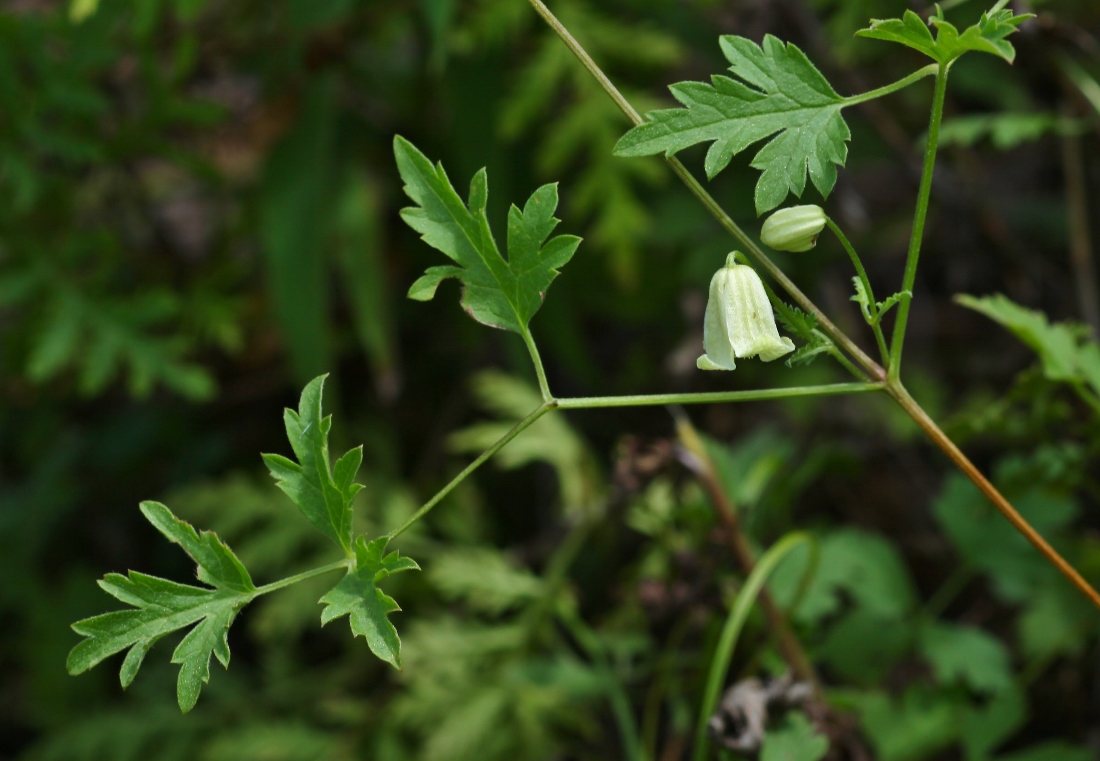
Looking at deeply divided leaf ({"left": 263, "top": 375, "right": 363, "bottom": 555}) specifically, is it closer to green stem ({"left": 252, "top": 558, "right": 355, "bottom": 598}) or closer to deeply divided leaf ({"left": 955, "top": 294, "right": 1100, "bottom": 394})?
green stem ({"left": 252, "top": 558, "right": 355, "bottom": 598})

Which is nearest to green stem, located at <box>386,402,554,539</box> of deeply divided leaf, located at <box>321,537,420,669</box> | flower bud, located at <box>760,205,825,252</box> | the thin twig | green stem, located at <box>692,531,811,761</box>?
deeply divided leaf, located at <box>321,537,420,669</box>

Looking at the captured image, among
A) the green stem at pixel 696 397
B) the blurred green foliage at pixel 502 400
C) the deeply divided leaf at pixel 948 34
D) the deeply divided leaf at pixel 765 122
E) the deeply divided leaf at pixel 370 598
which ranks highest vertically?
the deeply divided leaf at pixel 948 34

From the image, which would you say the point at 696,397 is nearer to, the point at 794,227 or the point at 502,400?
the point at 794,227

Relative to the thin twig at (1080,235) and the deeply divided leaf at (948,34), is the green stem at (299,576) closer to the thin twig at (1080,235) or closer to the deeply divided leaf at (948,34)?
the deeply divided leaf at (948,34)

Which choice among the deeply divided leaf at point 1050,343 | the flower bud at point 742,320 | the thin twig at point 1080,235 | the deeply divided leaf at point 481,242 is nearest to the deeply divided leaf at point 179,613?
the deeply divided leaf at point 481,242

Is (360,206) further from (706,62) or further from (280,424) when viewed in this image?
(706,62)

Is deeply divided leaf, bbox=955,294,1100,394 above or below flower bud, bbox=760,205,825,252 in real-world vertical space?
below

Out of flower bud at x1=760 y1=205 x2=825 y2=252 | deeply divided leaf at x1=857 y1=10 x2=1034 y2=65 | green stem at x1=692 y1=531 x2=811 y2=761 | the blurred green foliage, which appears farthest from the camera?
the blurred green foliage

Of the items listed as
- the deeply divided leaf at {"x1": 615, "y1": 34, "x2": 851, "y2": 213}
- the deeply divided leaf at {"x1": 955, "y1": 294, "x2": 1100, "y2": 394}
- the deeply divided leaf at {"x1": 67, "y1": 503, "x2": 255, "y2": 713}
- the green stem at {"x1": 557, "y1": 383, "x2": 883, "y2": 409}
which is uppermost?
the deeply divided leaf at {"x1": 615, "y1": 34, "x2": 851, "y2": 213}
